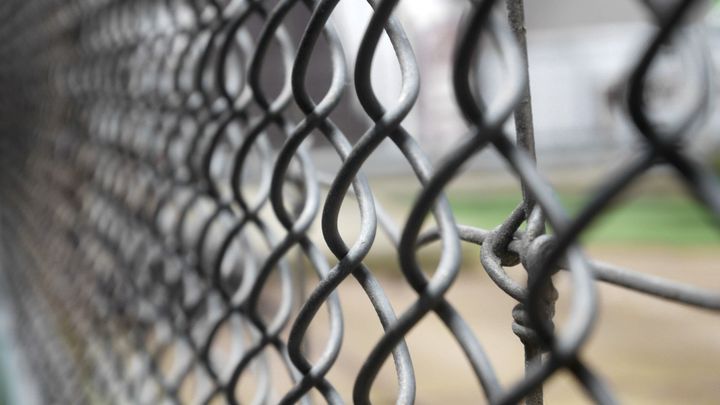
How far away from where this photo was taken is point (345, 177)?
0.35 metres

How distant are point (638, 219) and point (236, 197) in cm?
596

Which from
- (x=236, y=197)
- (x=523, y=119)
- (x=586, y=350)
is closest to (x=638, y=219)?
(x=586, y=350)

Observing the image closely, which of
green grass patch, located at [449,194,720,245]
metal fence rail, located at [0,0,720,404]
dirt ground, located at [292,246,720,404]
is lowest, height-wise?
green grass patch, located at [449,194,720,245]

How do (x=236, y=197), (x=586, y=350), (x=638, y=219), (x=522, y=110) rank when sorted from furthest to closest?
(x=638, y=219)
(x=586, y=350)
(x=236, y=197)
(x=522, y=110)

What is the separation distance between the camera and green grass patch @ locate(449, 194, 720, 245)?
514cm

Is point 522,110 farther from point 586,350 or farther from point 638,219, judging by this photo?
point 638,219

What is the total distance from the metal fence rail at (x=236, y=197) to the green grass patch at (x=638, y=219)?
11.4 feet

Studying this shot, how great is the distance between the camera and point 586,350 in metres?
1.76

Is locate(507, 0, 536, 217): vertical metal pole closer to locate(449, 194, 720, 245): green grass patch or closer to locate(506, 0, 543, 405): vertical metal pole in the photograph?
locate(506, 0, 543, 405): vertical metal pole

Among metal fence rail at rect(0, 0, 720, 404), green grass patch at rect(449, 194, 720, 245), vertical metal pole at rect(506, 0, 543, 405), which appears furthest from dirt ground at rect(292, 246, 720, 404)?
vertical metal pole at rect(506, 0, 543, 405)

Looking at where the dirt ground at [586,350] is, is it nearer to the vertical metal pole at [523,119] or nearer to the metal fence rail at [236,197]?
the metal fence rail at [236,197]

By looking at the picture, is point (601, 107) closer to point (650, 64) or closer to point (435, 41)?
point (435, 41)

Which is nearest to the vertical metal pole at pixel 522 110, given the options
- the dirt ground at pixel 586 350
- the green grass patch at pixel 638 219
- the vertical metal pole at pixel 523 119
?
the vertical metal pole at pixel 523 119

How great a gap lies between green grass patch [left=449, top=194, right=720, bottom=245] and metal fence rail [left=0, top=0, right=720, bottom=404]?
3478 millimetres
